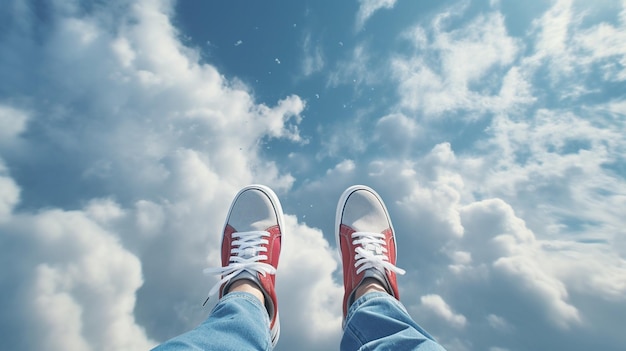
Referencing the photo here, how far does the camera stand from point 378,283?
7.70 ft

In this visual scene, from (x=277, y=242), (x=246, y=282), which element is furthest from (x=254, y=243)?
(x=246, y=282)

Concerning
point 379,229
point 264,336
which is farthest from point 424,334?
point 379,229

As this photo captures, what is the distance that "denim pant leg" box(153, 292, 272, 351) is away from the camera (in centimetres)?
136

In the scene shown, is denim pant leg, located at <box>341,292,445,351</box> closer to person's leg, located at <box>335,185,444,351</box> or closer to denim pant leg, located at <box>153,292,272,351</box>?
person's leg, located at <box>335,185,444,351</box>

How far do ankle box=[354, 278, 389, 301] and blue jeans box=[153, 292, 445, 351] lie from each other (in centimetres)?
21

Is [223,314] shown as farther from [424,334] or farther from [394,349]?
[424,334]

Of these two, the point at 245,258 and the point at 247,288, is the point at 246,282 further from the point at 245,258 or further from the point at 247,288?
the point at 245,258

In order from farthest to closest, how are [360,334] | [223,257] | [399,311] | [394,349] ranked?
1. [223,257]
2. [399,311]
3. [360,334]
4. [394,349]

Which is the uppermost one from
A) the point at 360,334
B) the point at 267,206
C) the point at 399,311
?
the point at 267,206

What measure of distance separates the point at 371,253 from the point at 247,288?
3.05 ft

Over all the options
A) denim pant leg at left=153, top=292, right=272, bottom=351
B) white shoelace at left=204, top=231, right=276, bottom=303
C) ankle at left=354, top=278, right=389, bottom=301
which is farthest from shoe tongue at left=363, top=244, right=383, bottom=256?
denim pant leg at left=153, top=292, right=272, bottom=351

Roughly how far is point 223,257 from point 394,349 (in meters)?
1.67

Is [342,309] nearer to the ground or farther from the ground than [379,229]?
nearer to the ground

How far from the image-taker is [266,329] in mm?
1812
